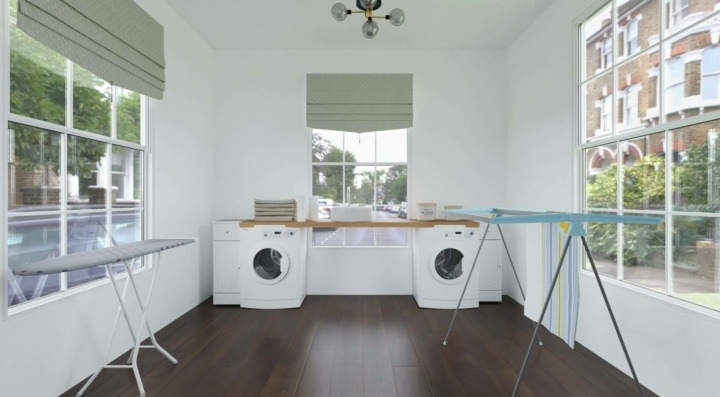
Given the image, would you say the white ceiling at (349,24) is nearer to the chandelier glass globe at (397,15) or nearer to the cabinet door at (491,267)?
the chandelier glass globe at (397,15)

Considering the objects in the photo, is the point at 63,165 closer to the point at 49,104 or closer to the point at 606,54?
the point at 49,104

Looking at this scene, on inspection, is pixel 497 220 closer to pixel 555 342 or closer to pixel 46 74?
pixel 555 342

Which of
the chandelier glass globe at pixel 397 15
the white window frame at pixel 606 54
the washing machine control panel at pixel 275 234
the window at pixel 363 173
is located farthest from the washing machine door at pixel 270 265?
the white window frame at pixel 606 54

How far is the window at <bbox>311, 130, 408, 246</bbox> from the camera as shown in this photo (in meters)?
4.80

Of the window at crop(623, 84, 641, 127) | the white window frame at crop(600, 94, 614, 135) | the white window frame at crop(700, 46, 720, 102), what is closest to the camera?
the white window frame at crop(700, 46, 720, 102)

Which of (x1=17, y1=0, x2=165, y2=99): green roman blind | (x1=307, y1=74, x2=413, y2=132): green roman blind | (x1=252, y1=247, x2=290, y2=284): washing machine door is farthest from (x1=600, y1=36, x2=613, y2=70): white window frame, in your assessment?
(x1=17, y1=0, x2=165, y2=99): green roman blind

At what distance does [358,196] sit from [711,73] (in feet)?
11.4

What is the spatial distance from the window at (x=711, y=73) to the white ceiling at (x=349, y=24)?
6.09 ft

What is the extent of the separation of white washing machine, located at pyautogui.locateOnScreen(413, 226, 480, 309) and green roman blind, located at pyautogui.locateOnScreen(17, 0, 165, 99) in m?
3.09

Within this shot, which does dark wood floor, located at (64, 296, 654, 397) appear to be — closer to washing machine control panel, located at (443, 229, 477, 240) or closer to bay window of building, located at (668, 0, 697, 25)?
washing machine control panel, located at (443, 229, 477, 240)

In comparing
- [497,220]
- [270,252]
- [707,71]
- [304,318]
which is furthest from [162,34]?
[707,71]

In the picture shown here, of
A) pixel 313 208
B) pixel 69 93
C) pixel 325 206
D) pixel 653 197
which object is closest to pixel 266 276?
pixel 313 208

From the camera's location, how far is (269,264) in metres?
4.21

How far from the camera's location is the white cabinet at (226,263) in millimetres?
4254
